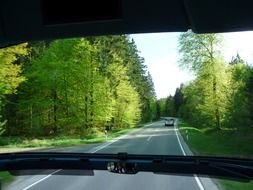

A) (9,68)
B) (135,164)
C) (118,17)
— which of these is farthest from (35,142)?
(118,17)

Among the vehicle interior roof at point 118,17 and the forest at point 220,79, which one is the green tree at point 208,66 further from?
the vehicle interior roof at point 118,17

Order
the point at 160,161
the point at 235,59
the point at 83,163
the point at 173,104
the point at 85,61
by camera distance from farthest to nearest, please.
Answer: the point at 173,104 → the point at 235,59 → the point at 85,61 → the point at 83,163 → the point at 160,161

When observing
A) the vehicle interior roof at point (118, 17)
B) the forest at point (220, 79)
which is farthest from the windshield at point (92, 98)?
the vehicle interior roof at point (118, 17)

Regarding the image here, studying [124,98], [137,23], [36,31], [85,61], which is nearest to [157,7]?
[137,23]

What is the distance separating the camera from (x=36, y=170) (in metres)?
4.88

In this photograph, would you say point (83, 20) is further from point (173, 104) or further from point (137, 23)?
point (173, 104)

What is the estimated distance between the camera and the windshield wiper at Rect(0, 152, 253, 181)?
4129mm

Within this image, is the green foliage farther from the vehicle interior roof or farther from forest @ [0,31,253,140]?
the vehicle interior roof

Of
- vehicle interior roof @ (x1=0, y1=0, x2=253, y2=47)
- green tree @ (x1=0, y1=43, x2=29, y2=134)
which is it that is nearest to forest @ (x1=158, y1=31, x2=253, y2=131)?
green tree @ (x1=0, y1=43, x2=29, y2=134)

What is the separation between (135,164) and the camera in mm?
4375

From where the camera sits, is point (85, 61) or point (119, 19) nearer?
point (119, 19)

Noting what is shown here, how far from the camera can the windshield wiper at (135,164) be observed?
413 cm

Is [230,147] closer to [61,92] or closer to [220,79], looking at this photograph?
[220,79]

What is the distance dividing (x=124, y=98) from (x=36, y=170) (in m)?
Result: 56.9
